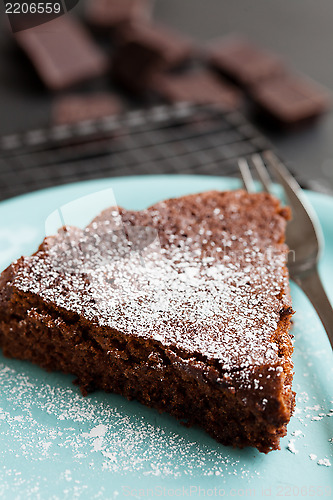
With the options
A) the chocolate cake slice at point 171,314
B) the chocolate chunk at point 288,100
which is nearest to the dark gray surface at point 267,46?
the chocolate chunk at point 288,100

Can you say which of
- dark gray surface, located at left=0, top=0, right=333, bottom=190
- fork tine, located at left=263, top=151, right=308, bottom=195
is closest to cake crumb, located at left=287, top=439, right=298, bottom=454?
fork tine, located at left=263, top=151, right=308, bottom=195

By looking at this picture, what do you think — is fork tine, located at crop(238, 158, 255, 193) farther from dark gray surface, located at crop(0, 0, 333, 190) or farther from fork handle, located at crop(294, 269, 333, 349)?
dark gray surface, located at crop(0, 0, 333, 190)

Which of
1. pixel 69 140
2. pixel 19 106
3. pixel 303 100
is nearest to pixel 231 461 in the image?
pixel 69 140

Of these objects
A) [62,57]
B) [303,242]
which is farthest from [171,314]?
[62,57]

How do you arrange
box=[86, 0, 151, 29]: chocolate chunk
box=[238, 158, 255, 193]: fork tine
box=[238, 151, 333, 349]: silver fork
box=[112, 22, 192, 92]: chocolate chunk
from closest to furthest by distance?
box=[238, 151, 333, 349]: silver fork < box=[238, 158, 255, 193]: fork tine < box=[112, 22, 192, 92]: chocolate chunk < box=[86, 0, 151, 29]: chocolate chunk

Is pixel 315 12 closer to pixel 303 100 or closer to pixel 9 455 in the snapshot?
pixel 303 100
